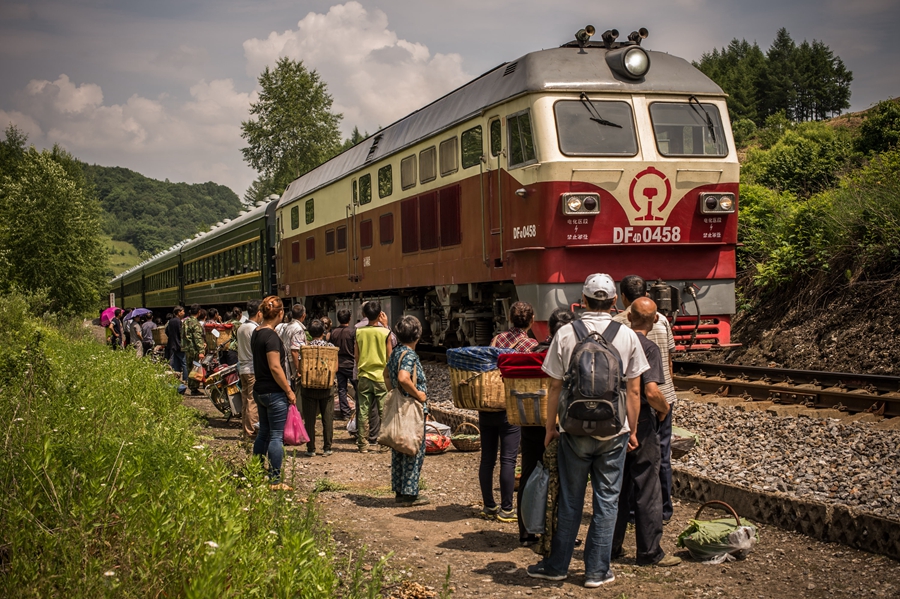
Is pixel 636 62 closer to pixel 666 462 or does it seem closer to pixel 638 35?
pixel 638 35

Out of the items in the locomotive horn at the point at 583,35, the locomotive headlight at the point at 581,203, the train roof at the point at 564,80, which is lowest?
the locomotive headlight at the point at 581,203

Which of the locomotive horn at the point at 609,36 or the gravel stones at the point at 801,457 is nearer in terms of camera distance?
the gravel stones at the point at 801,457

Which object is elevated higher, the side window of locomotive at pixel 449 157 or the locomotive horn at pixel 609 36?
the locomotive horn at pixel 609 36

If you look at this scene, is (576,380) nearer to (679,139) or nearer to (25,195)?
(679,139)

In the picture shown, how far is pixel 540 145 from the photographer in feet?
36.3

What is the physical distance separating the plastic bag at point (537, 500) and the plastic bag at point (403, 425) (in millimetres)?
1685

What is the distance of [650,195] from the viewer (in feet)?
36.7

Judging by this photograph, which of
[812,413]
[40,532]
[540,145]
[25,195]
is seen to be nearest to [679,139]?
[540,145]

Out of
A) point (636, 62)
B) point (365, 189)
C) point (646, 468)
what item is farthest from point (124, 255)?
point (646, 468)

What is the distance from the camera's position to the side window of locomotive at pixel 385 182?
15.6 m

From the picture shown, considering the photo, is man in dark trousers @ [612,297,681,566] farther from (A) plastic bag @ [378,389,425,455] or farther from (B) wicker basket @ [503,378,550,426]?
(A) plastic bag @ [378,389,425,455]

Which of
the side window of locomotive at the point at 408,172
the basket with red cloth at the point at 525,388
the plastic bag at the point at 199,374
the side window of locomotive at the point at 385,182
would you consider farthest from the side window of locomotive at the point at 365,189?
the basket with red cloth at the point at 525,388

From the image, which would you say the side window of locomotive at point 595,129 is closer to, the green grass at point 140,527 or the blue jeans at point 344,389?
the blue jeans at point 344,389

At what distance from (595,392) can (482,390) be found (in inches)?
68.9
